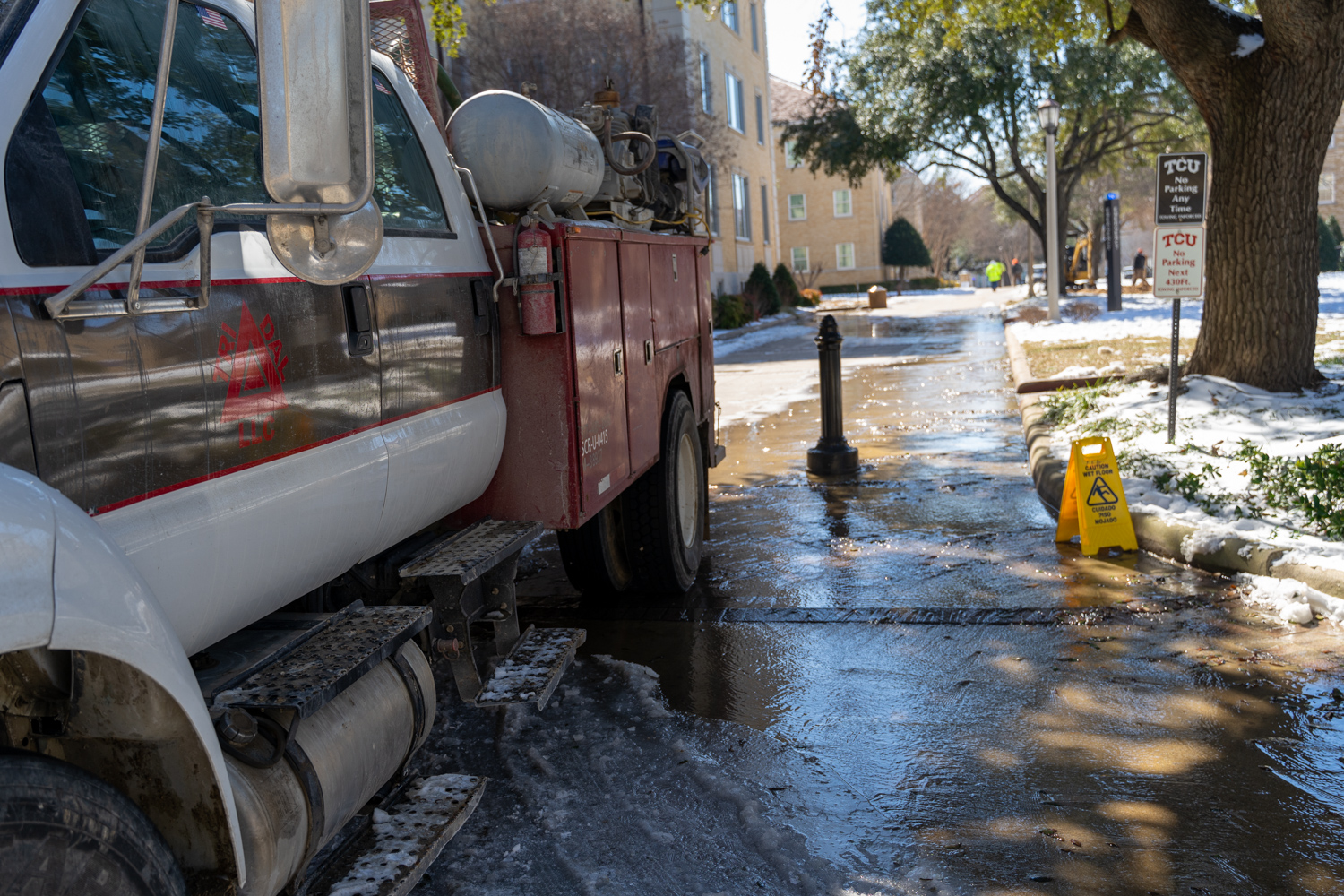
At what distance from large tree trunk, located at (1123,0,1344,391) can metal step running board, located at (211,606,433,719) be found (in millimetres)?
8748

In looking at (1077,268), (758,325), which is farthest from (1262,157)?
(1077,268)

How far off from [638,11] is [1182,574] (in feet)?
63.6

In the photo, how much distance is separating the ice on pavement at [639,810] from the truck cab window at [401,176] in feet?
6.04

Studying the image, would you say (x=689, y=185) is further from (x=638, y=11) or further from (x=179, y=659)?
(x=638, y=11)

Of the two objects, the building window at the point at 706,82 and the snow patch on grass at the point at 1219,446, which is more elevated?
the building window at the point at 706,82

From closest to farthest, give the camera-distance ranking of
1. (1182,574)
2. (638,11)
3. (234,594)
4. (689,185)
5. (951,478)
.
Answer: (234,594)
(1182,574)
(689,185)
(951,478)
(638,11)

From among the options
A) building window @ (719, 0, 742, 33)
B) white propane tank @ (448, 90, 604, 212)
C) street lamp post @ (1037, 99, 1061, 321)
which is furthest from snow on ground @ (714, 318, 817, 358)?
white propane tank @ (448, 90, 604, 212)

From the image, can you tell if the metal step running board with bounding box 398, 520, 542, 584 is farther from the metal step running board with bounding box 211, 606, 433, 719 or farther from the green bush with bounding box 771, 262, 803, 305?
the green bush with bounding box 771, 262, 803, 305

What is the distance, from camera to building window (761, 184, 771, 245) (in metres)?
38.1

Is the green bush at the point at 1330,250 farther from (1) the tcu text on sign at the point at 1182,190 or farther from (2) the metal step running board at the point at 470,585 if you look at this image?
(2) the metal step running board at the point at 470,585

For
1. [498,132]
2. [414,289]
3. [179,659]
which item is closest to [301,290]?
[414,289]

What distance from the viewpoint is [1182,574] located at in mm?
5879

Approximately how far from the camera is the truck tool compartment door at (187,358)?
2033 mm

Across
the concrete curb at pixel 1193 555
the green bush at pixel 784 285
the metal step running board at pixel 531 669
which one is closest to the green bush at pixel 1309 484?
the concrete curb at pixel 1193 555
